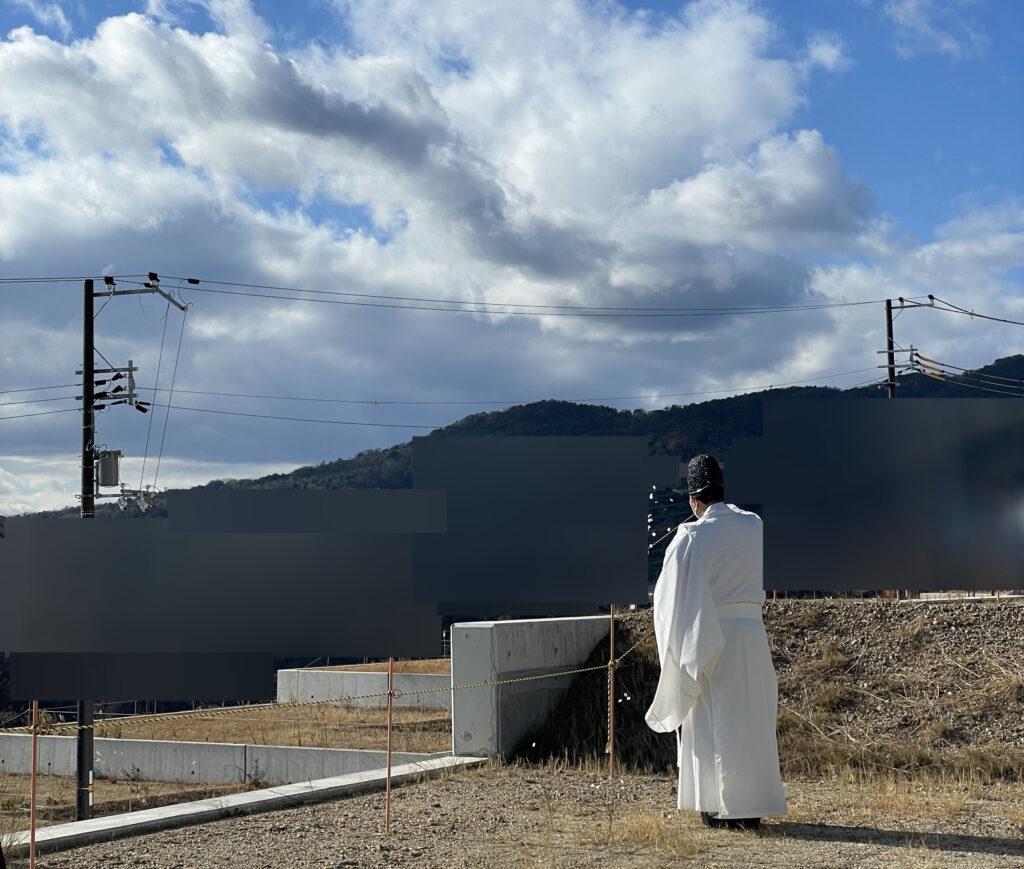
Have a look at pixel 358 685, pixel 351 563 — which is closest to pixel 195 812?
pixel 351 563

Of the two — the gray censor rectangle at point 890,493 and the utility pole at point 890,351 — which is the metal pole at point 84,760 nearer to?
the gray censor rectangle at point 890,493

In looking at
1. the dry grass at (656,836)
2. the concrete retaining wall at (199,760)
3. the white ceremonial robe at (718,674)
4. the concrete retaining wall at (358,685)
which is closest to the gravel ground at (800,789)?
the dry grass at (656,836)

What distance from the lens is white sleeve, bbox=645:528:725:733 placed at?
7086 millimetres

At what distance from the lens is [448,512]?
679 inches

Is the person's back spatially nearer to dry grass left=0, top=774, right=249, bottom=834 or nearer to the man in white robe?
the man in white robe

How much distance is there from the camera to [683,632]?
23.5ft

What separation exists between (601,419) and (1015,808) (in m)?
40.5

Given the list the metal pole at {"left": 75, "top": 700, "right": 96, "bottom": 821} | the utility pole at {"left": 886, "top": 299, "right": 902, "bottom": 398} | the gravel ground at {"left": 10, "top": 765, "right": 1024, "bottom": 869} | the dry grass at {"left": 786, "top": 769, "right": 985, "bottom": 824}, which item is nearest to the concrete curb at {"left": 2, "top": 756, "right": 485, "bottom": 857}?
the gravel ground at {"left": 10, "top": 765, "right": 1024, "bottom": 869}

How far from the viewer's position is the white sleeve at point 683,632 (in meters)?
7.09

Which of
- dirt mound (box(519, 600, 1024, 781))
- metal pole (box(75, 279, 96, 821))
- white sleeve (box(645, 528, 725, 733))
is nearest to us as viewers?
white sleeve (box(645, 528, 725, 733))

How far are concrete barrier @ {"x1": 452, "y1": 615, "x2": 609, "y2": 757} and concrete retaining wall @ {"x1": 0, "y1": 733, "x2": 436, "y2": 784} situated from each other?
283cm

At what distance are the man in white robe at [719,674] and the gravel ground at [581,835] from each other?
33 cm

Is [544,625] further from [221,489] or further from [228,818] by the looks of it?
[221,489]

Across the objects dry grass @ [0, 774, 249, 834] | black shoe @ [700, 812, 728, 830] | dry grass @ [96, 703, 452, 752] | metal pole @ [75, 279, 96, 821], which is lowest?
dry grass @ [0, 774, 249, 834]
